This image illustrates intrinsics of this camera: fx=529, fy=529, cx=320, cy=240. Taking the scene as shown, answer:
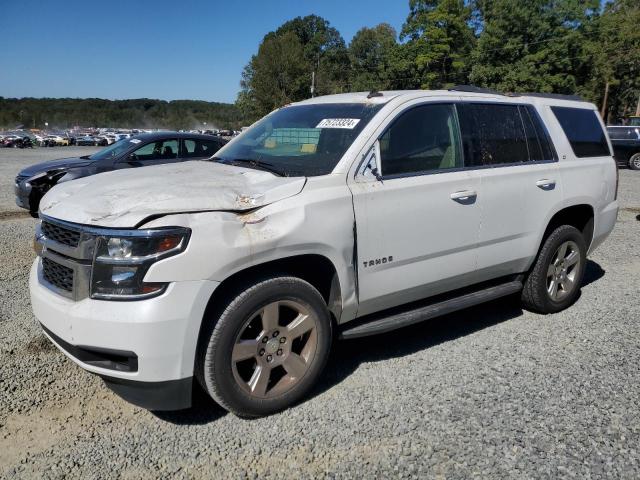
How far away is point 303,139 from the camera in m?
3.71

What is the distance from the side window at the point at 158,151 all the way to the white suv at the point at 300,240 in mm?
5705

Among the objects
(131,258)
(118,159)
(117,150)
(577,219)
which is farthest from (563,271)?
(117,150)

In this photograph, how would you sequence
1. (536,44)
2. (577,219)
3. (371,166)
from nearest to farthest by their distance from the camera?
(371,166)
(577,219)
(536,44)

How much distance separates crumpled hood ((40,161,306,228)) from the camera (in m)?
2.64

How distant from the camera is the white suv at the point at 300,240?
2600 mm

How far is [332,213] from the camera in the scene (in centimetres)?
309

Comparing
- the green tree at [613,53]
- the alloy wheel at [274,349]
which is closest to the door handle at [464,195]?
the alloy wheel at [274,349]

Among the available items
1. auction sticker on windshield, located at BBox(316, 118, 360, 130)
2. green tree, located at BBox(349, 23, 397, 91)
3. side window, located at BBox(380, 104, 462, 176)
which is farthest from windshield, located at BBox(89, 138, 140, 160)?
green tree, located at BBox(349, 23, 397, 91)

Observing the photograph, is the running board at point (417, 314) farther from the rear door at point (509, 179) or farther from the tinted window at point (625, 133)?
the tinted window at point (625, 133)

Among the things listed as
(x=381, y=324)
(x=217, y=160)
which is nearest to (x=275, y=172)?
(x=217, y=160)

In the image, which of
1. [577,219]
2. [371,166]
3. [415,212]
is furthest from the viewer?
[577,219]

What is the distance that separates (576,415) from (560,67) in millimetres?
55698

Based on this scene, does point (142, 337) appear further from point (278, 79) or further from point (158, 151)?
point (278, 79)

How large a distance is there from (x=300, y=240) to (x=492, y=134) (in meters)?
2.06
